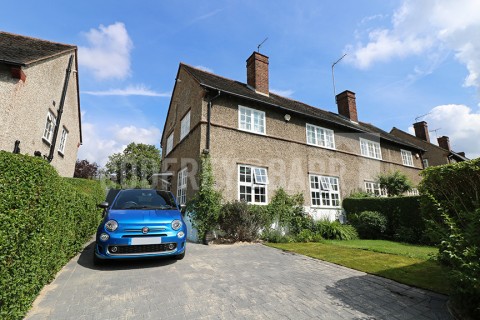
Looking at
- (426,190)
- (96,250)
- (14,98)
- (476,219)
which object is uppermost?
(14,98)

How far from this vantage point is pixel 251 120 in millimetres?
11852

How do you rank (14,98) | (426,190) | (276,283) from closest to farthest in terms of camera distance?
1. (426,190)
2. (276,283)
3. (14,98)

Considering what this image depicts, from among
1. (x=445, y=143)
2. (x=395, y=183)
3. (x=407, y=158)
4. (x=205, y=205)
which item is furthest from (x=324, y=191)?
(x=445, y=143)

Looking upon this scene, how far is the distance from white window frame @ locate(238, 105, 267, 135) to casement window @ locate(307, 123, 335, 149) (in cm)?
331

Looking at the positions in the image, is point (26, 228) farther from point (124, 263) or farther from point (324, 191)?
point (324, 191)

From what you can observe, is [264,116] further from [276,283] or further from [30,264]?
[30,264]

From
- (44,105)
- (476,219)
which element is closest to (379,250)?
(476,219)

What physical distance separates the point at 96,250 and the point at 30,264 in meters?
2.07

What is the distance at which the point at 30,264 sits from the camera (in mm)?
3080

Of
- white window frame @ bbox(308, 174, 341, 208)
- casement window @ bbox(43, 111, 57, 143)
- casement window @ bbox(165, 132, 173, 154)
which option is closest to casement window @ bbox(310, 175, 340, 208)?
white window frame @ bbox(308, 174, 341, 208)

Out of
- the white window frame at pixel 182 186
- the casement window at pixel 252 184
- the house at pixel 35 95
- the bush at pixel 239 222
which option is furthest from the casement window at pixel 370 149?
the house at pixel 35 95

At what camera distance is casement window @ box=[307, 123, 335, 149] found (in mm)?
13859

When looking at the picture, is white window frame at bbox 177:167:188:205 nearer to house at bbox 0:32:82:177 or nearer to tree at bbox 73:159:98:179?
house at bbox 0:32:82:177

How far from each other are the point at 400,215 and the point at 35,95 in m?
16.9
